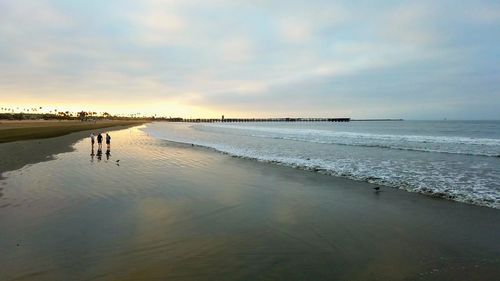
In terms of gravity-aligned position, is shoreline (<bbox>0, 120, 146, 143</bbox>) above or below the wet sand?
above

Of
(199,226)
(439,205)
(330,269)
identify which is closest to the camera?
(330,269)

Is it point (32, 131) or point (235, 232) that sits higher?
point (32, 131)

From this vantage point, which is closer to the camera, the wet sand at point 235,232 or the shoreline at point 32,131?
the wet sand at point 235,232

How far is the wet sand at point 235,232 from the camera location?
20.8 feet

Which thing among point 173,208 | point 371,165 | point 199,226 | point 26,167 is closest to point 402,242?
point 199,226

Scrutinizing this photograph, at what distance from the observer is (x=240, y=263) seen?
662 centimetres

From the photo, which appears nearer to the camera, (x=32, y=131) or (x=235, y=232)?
(x=235, y=232)

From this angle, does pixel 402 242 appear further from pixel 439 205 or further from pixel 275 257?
pixel 439 205

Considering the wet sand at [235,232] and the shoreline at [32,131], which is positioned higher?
the shoreline at [32,131]

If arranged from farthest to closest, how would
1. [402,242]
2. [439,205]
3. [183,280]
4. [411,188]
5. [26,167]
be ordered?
[26,167]
[411,188]
[439,205]
[402,242]
[183,280]

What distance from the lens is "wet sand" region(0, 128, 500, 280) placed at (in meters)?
6.34

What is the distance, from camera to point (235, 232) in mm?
8453

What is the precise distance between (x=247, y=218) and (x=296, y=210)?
171 cm

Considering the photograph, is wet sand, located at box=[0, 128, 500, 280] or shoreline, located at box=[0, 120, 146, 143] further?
shoreline, located at box=[0, 120, 146, 143]
